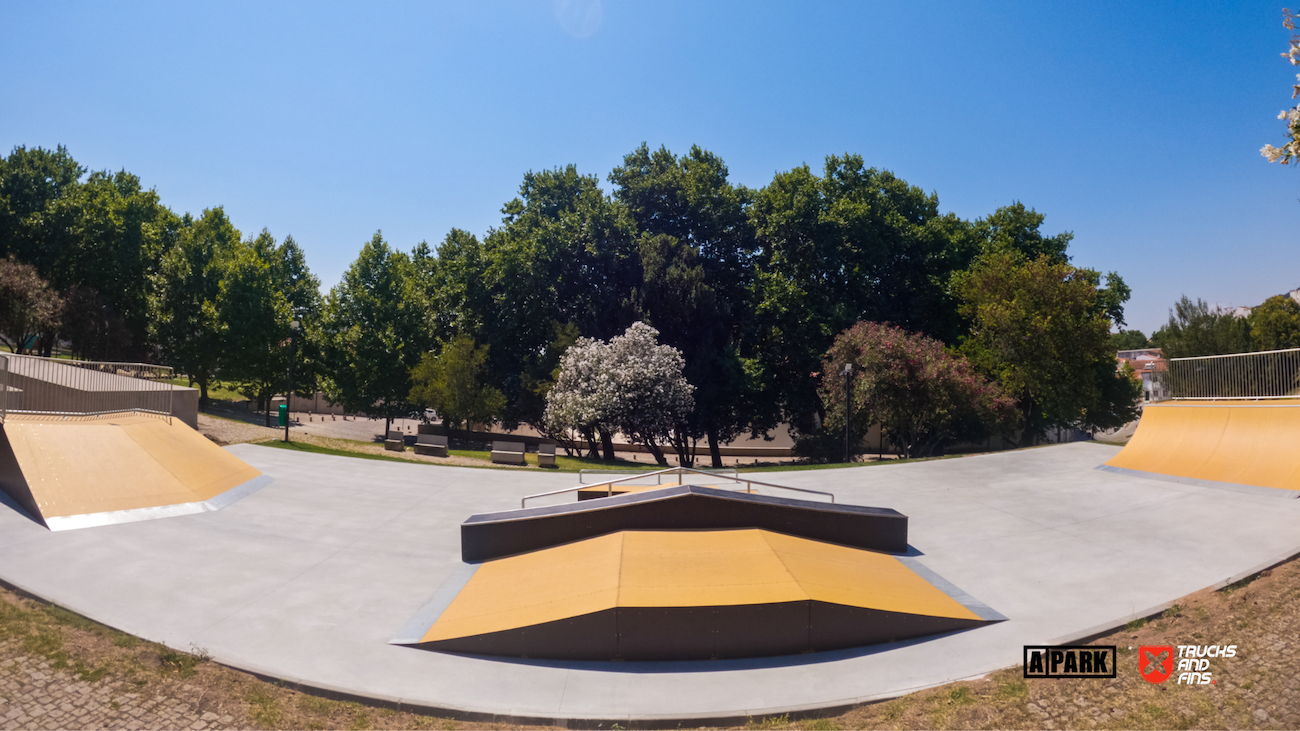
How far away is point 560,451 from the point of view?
4712 centimetres

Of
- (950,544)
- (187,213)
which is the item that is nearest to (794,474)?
(950,544)

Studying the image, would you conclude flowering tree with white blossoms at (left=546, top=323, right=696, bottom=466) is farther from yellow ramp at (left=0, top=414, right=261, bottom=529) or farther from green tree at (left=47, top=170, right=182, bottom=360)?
green tree at (left=47, top=170, right=182, bottom=360)

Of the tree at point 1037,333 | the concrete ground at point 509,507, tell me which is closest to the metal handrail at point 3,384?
the concrete ground at point 509,507

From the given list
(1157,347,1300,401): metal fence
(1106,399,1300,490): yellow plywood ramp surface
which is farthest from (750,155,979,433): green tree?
(1106,399,1300,490): yellow plywood ramp surface

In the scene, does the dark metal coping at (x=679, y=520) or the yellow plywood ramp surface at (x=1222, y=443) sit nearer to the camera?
the dark metal coping at (x=679, y=520)

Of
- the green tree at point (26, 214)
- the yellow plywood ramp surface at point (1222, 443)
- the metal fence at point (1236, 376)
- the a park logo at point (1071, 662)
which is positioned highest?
the green tree at point (26, 214)

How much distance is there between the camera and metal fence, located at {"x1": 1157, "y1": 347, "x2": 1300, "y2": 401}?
14977 millimetres

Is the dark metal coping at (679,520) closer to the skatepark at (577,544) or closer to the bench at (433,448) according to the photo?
the skatepark at (577,544)

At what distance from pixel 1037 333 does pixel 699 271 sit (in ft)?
52.6

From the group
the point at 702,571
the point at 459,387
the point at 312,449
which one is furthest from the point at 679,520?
the point at 459,387

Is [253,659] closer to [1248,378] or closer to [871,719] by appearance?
[871,719]

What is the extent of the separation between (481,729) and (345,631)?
9.93ft

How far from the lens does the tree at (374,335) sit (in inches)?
1639

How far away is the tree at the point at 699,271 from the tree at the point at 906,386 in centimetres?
687
